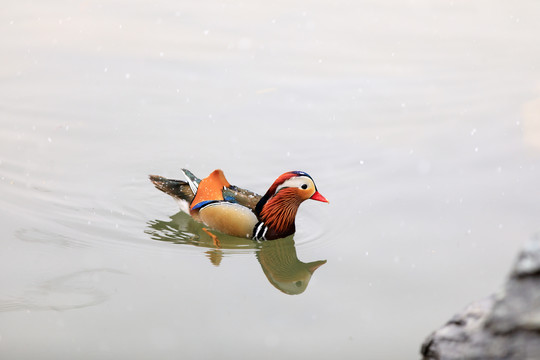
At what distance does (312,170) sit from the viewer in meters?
7.62

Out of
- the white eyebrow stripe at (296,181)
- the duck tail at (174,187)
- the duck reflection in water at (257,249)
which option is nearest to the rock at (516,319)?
the duck reflection in water at (257,249)

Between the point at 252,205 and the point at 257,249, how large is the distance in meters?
0.53

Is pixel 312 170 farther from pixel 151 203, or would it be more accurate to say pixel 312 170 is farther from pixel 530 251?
pixel 530 251

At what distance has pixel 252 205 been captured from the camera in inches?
263

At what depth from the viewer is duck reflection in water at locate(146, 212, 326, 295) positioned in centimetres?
573

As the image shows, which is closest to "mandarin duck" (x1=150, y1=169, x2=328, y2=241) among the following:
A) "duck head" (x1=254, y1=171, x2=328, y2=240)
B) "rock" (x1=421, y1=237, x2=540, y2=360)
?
"duck head" (x1=254, y1=171, x2=328, y2=240)

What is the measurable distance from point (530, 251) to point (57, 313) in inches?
137

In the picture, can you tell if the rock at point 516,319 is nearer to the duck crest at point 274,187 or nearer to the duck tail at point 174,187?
the duck crest at point 274,187

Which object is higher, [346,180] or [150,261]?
[346,180]

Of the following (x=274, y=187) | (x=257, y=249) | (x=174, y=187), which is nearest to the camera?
(x=257, y=249)

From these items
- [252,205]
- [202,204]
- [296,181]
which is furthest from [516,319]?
[202,204]

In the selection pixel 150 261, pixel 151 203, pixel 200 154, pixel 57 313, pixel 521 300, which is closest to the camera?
pixel 521 300

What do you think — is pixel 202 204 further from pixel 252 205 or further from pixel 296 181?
pixel 296 181

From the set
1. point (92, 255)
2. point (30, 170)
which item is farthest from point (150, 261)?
point (30, 170)
